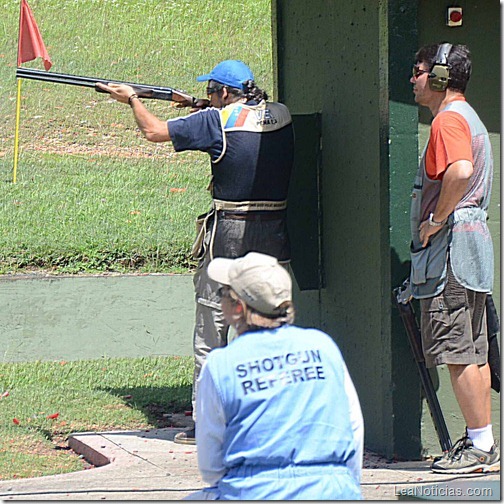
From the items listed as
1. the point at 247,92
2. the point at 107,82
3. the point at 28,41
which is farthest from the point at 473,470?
the point at 28,41

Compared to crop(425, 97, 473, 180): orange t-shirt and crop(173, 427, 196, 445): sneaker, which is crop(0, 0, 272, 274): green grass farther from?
crop(425, 97, 473, 180): orange t-shirt

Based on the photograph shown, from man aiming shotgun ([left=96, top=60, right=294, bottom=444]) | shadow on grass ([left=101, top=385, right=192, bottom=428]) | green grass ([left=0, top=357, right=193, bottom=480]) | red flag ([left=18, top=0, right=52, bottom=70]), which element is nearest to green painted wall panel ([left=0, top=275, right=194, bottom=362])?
green grass ([left=0, top=357, right=193, bottom=480])

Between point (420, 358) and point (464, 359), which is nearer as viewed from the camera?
point (464, 359)

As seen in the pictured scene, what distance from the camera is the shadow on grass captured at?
23.3 feet

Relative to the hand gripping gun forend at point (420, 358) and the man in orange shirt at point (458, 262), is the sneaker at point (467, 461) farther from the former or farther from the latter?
the hand gripping gun forend at point (420, 358)

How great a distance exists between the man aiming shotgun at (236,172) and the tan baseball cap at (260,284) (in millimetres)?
2576

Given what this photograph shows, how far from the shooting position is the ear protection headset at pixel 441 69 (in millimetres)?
5324

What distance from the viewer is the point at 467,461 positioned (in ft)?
17.7

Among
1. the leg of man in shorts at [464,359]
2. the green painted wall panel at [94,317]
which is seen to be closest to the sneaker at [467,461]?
the leg of man in shorts at [464,359]

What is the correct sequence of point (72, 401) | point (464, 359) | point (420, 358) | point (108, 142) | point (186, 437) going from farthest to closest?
point (108, 142) < point (72, 401) < point (186, 437) < point (420, 358) < point (464, 359)

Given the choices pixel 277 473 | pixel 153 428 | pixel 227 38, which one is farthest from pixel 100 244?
pixel 227 38

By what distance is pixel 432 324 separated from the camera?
17.7 feet

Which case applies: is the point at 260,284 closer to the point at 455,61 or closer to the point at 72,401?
A: the point at 455,61

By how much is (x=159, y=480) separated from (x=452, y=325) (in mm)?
1676
